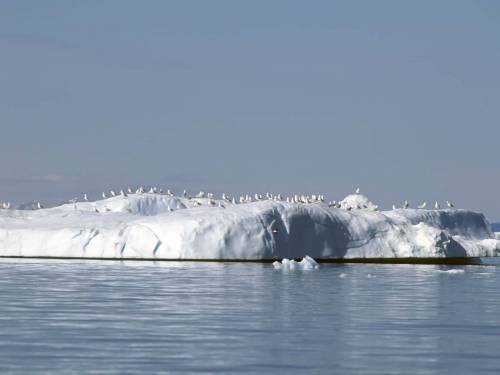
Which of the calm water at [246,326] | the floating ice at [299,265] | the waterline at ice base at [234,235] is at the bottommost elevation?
the calm water at [246,326]

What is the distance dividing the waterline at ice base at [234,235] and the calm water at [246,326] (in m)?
15.6

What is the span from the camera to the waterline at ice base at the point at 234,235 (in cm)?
5116

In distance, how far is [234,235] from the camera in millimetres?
50875

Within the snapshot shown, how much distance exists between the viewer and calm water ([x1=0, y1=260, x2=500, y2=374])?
47.9 ft

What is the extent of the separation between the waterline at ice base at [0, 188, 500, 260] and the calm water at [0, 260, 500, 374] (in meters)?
15.6

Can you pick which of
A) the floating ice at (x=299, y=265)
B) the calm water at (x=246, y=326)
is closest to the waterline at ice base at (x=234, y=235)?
the floating ice at (x=299, y=265)

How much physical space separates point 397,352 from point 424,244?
40511 mm

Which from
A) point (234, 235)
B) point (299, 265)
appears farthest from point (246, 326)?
point (234, 235)


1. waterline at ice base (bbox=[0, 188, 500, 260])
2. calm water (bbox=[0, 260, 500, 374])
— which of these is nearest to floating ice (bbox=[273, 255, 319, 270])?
waterline at ice base (bbox=[0, 188, 500, 260])

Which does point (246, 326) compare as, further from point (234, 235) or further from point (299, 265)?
point (234, 235)

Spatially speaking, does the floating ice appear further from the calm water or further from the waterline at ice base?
the calm water

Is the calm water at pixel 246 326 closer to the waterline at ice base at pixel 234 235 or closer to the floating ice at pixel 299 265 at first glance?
the floating ice at pixel 299 265

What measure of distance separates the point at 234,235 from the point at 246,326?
31507 millimetres

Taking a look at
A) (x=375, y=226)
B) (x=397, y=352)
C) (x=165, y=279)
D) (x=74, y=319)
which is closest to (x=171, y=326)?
(x=74, y=319)
